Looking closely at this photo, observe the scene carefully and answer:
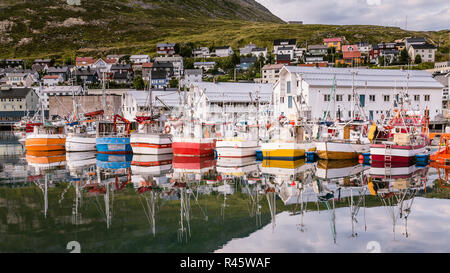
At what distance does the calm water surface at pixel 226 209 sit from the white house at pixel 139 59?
13006cm

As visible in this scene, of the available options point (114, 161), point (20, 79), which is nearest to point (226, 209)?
point (114, 161)

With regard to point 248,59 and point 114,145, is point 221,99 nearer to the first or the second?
point 114,145

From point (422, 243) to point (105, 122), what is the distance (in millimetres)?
39065

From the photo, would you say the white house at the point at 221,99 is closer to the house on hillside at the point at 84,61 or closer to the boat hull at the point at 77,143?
the boat hull at the point at 77,143

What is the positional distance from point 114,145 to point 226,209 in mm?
25980

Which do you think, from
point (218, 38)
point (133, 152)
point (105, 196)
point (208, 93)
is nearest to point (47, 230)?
point (105, 196)

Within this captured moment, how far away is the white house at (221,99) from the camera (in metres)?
65.0

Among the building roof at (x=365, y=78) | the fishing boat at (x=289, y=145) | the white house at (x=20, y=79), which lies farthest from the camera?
the white house at (x=20, y=79)

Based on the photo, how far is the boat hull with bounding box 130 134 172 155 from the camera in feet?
132

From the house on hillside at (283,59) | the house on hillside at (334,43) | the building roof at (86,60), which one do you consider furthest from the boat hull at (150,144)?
the building roof at (86,60)

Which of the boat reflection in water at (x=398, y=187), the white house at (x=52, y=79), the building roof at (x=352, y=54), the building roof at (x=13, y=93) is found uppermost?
the building roof at (x=352, y=54)

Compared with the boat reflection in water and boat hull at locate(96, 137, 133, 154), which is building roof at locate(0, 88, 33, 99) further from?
the boat reflection in water

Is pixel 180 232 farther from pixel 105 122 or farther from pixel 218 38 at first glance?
pixel 218 38

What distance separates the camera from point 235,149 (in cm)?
3716
